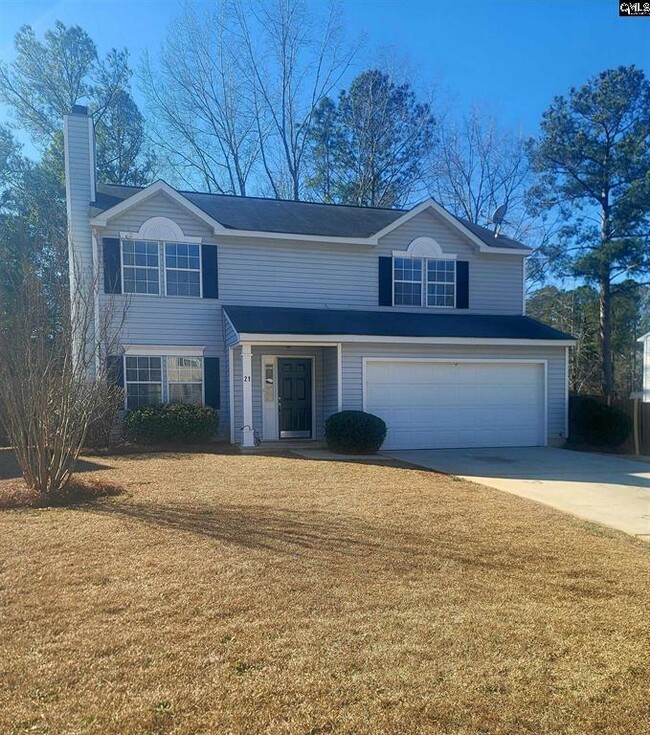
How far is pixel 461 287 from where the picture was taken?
658 inches

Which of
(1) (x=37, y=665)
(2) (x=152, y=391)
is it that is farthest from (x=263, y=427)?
(1) (x=37, y=665)

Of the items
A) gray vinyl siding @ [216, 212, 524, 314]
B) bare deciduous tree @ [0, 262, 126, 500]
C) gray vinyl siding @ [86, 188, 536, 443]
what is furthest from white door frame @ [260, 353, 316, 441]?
bare deciduous tree @ [0, 262, 126, 500]

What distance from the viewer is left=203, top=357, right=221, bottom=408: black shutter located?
14.6 meters

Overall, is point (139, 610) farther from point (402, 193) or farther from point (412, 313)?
point (402, 193)

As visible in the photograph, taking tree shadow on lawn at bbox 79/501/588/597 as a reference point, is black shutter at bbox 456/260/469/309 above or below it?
above

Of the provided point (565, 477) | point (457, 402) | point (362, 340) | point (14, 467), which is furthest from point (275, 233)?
point (565, 477)

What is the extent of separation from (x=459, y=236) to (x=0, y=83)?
2190 cm

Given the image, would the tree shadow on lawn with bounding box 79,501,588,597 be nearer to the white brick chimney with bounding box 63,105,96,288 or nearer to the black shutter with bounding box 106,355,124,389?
the black shutter with bounding box 106,355,124,389

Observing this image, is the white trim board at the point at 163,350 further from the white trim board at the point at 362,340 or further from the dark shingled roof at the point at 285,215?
the dark shingled roof at the point at 285,215

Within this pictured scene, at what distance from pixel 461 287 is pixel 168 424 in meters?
9.07

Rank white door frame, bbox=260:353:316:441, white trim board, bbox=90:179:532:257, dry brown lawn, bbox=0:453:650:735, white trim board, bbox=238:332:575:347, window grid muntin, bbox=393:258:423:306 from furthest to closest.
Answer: window grid muntin, bbox=393:258:423:306, white door frame, bbox=260:353:316:441, white trim board, bbox=90:179:532:257, white trim board, bbox=238:332:575:347, dry brown lawn, bbox=0:453:650:735

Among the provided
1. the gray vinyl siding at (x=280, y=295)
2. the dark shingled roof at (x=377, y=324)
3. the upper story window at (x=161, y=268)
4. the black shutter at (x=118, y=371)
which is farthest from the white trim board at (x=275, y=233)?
the black shutter at (x=118, y=371)

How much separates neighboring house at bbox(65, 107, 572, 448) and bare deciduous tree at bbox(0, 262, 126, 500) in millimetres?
5270

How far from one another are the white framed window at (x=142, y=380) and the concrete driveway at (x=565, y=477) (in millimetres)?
5975
